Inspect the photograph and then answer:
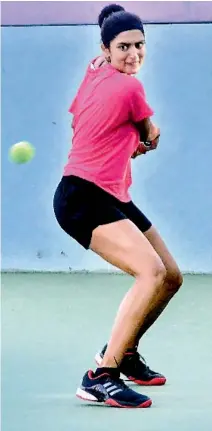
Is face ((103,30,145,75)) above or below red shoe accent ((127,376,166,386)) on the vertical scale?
above

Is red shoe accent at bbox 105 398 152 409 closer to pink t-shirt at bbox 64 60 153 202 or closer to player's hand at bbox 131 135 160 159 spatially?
pink t-shirt at bbox 64 60 153 202

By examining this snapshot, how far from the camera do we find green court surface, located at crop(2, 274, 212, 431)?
123 inches

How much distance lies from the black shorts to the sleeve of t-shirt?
0.27 m

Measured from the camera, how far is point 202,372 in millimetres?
3799

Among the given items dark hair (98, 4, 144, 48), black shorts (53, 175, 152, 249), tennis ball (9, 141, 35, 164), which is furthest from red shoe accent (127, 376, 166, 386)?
tennis ball (9, 141, 35, 164)

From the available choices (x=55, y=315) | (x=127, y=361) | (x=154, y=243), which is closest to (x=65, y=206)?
(x=154, y=243)

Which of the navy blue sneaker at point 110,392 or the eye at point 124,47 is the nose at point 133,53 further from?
the navy blue sneaker at point 110,392

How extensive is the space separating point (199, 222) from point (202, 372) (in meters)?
3.14

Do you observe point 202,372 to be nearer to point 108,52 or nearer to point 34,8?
point 108,52

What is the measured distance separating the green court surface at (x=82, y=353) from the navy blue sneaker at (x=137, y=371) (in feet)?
0.16

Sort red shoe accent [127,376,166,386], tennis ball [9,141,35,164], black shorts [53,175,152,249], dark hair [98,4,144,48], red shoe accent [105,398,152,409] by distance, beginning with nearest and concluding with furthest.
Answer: red shoe accent [105,398,152,409]
black shorts [53,175,152,249]
dark hair [98,4,144,48]
red shoe accent [127,376,166,386]
tennis ball [9,141,35,164]

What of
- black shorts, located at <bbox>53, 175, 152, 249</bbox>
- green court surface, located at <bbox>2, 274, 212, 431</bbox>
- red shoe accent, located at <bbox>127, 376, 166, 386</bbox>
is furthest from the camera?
red shoe accent, located at <bbox>127, 376, 166, 386</bbox>

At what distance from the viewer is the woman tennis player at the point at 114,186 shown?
334 centimetres

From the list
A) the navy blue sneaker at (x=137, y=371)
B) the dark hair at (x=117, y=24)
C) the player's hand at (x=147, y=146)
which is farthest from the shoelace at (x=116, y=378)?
the dark hair at (x=117, y=24)
